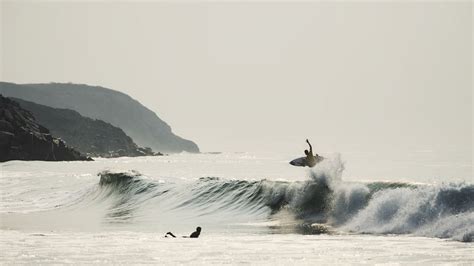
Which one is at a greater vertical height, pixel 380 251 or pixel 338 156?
pixel 338 156

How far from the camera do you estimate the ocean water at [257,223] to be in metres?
17.6

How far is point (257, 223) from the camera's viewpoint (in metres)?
27.9

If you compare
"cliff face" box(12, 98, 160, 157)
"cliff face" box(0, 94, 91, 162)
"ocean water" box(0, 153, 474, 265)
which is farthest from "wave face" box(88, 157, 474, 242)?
"cliff face" box(12, 98, 160, 157)

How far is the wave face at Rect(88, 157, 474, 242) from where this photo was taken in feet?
73.7

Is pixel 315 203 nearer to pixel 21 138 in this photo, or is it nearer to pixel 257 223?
pixel 257 223

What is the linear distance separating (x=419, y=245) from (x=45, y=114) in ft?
617

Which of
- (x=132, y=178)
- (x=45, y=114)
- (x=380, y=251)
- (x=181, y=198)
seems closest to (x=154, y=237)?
(x=380, y=251)

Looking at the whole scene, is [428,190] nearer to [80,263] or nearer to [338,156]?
[338,156]

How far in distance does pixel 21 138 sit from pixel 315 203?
278 feet

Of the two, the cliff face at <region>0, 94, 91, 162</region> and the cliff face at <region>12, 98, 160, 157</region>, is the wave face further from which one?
the cliff face at <region>12, 98, 160, 157</region>

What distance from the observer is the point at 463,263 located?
51.7 ft

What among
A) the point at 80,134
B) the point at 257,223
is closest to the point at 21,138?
the point at 257,223

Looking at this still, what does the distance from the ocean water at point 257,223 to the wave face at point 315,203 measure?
0.05 metres

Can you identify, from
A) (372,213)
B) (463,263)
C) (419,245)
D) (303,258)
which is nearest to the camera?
(463,263)
